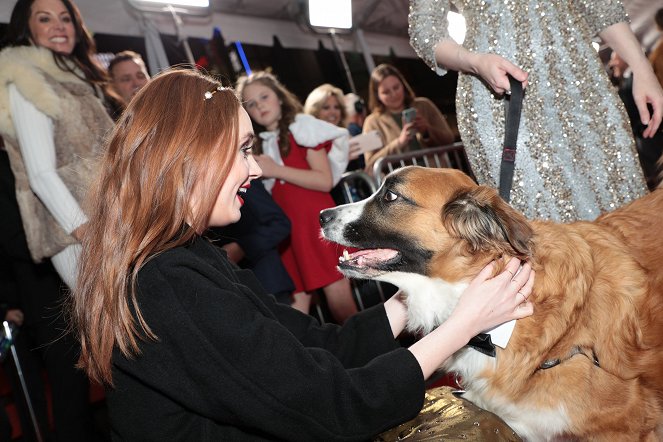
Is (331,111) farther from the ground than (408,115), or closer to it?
farther from the ground

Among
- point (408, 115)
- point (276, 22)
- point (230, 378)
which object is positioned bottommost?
point (230, 378)

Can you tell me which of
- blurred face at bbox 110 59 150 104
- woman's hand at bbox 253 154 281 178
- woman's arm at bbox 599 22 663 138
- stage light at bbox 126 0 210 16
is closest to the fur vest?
woman's hand at bbox 253 154 281 178

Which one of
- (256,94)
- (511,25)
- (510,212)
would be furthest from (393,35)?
(510,212)

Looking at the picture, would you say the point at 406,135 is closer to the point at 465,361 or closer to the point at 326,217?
the point at 326,217

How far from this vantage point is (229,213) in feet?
5.50

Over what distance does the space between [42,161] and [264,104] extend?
1800 millimetres

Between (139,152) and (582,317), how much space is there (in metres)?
1.43

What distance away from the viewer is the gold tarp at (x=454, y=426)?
165 cm

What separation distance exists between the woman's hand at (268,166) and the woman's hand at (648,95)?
226 centimetres

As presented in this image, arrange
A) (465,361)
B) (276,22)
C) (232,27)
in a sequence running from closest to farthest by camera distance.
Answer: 1. (465,361)
2. (232,27)
3. (276,22)

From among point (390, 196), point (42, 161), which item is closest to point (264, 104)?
point (42, 161)

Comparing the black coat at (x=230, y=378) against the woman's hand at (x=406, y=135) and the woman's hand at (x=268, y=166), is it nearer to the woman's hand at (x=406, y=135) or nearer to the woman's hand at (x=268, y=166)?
the woman's hand at (x=268, y=166)

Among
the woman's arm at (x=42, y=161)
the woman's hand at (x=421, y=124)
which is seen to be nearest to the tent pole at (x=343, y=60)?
the woman's hand at (x=421, y=124)

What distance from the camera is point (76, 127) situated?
2752 millimetres
